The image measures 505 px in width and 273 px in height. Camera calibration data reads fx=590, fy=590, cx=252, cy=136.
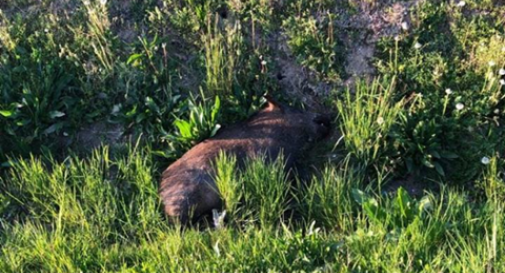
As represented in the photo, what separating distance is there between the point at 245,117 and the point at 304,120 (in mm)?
581

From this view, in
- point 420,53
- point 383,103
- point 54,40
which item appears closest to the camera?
point 383,103

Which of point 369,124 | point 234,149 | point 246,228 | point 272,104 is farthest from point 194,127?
point 369,124

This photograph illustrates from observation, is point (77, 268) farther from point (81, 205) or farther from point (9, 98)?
point (9, 98)

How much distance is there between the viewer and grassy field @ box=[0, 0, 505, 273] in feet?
14.2

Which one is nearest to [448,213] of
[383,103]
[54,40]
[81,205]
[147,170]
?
[383,103]

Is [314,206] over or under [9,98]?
under

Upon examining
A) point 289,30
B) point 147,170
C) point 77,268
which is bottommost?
point 77,268

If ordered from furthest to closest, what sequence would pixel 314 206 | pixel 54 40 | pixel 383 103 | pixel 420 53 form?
pixel 54 40 → pixel 420 53 → pixel 383 103 → pixel 314 206

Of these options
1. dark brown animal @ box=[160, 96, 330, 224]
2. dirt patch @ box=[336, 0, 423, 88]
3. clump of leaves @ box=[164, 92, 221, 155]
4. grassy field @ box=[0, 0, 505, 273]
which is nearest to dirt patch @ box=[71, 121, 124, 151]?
grassy field @ box=[0, 0, 505, 273]

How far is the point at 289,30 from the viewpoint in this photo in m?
6.11

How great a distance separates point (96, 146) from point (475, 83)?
3705 millimetres

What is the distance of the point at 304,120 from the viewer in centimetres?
561

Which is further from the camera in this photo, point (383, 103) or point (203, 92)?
point (203, 92)

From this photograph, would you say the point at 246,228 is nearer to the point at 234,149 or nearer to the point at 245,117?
the point at 234,149
